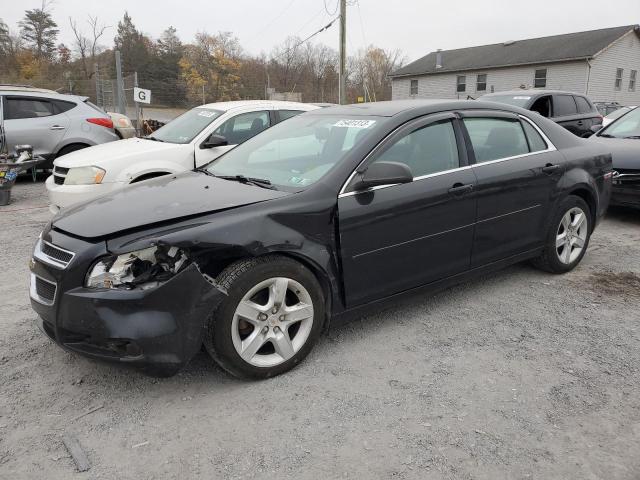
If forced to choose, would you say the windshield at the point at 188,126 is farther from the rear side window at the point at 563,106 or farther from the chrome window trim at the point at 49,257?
the rear side window at the point at 563,106

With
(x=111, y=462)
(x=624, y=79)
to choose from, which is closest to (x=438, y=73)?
(x=624, y=79)

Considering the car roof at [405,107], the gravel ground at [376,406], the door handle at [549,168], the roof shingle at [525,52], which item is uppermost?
the roof shingle at [525,52]

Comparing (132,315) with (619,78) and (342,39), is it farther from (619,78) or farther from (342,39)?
(619,78)

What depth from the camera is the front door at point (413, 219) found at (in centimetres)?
327

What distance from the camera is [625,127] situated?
25.5ft

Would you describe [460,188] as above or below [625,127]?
below

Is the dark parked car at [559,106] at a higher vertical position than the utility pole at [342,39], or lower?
lower

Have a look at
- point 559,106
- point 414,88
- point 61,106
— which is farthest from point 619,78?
point 61,106

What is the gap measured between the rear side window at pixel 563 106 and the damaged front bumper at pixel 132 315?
32.7 ft

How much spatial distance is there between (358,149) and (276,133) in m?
1.12

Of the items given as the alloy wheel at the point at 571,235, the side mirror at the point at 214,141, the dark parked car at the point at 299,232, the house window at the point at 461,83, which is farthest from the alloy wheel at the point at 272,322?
the house window at the point at 461,83

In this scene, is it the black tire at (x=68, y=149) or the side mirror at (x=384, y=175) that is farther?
the black tire at (x=68, y=149)

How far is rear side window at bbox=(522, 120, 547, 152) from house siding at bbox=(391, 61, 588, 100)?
30806 millimetres

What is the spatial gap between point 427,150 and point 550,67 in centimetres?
3388
